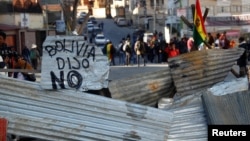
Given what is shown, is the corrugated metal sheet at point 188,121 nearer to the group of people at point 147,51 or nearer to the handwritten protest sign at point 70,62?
the handwritten protest sign at point 70,62

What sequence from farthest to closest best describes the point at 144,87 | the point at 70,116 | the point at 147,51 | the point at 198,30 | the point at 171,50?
the point at 147,51 → the point at 171,50 → the point at 198,30 → the point at 144,87 → the point at 70,116

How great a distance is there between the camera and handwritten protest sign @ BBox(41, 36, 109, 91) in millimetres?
7145

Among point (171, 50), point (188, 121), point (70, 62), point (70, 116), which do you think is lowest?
point (171, 50)

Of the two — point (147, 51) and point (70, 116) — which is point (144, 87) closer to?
point (70, 116)

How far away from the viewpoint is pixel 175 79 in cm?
875

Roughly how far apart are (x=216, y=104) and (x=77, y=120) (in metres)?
1.64

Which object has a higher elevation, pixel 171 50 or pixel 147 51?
pixel 171 50

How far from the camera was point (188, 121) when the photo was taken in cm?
731

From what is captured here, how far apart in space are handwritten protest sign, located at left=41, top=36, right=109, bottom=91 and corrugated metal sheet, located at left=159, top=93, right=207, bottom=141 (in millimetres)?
1094

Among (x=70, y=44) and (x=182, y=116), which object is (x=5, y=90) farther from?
(x=182, y=116)

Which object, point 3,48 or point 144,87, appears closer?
point 144,87

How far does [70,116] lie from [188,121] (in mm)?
1422

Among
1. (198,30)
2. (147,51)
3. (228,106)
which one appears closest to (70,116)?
(228,106)

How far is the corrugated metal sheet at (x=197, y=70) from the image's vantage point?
871 centimetres
